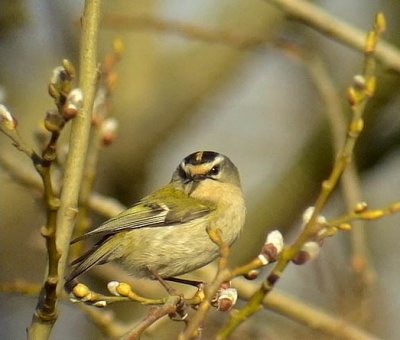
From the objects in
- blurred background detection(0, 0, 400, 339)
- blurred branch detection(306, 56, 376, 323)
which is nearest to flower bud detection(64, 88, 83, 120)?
blurred branch detection(306, 56, 376, 323)

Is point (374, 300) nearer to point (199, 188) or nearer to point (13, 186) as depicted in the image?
point (199, 188)

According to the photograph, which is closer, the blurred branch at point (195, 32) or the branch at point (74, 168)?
the branch at point (74, 168)

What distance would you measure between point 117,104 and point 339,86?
163 cm

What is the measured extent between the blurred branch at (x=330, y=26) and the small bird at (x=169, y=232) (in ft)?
3.18

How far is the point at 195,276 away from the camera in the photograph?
4.88 m

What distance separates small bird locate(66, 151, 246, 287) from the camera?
3814 mm

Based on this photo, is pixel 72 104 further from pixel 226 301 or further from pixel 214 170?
pixel 214 170

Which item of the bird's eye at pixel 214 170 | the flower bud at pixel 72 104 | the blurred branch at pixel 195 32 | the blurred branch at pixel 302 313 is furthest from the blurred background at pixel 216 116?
the flower bud at pixel 72 104

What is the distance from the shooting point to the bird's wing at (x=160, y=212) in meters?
3.84

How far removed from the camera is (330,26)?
187 inches

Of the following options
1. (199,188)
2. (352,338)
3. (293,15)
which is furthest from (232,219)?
(293,15)

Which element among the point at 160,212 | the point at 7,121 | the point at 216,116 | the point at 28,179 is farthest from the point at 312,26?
the point at 216,116

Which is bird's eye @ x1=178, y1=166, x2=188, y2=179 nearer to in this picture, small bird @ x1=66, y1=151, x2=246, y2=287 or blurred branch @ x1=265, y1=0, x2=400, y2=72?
small bird @ x1=66, y1=151, x2=246, y2=287

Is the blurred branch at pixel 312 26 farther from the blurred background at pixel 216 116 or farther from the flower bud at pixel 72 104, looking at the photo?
the flower bud at pixel 72 104
